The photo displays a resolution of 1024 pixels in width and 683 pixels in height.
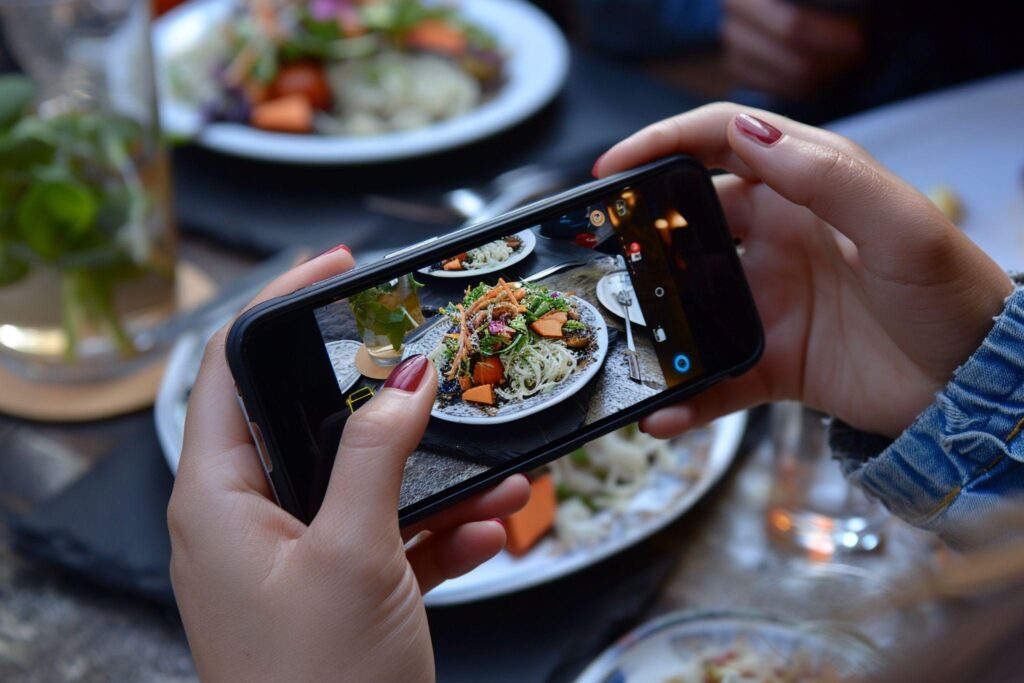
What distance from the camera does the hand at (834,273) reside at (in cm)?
56

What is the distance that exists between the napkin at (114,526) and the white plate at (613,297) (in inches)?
15.4

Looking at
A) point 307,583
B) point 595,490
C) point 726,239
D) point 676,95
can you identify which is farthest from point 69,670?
point 676,95

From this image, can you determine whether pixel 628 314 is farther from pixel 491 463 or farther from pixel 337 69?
pixel 337 69

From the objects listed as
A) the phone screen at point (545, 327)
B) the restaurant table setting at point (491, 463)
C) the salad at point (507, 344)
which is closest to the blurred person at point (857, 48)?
the restaurant table setting at point (491, 463)

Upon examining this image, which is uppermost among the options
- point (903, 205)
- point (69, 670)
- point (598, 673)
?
point (903, 205)

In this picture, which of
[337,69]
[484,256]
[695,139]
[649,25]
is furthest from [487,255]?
[649,25]

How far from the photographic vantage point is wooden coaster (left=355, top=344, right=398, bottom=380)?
51 cm

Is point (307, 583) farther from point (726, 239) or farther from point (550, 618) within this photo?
point (726, 239)

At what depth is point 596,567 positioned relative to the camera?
671 mm

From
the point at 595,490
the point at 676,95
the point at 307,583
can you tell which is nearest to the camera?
the point at 307,583

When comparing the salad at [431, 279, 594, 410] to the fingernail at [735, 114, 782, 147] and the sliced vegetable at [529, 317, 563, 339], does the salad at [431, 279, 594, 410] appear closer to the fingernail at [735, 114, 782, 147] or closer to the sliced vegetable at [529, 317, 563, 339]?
the sliced vegetable at [529, 317, 563, 339]

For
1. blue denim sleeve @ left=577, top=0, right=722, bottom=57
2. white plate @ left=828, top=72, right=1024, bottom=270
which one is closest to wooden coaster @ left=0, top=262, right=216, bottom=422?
white plate @ left=828, top=72, right=1024, bottom=270

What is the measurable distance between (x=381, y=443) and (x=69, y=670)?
1.20ft

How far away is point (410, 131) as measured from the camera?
44.6 inches
